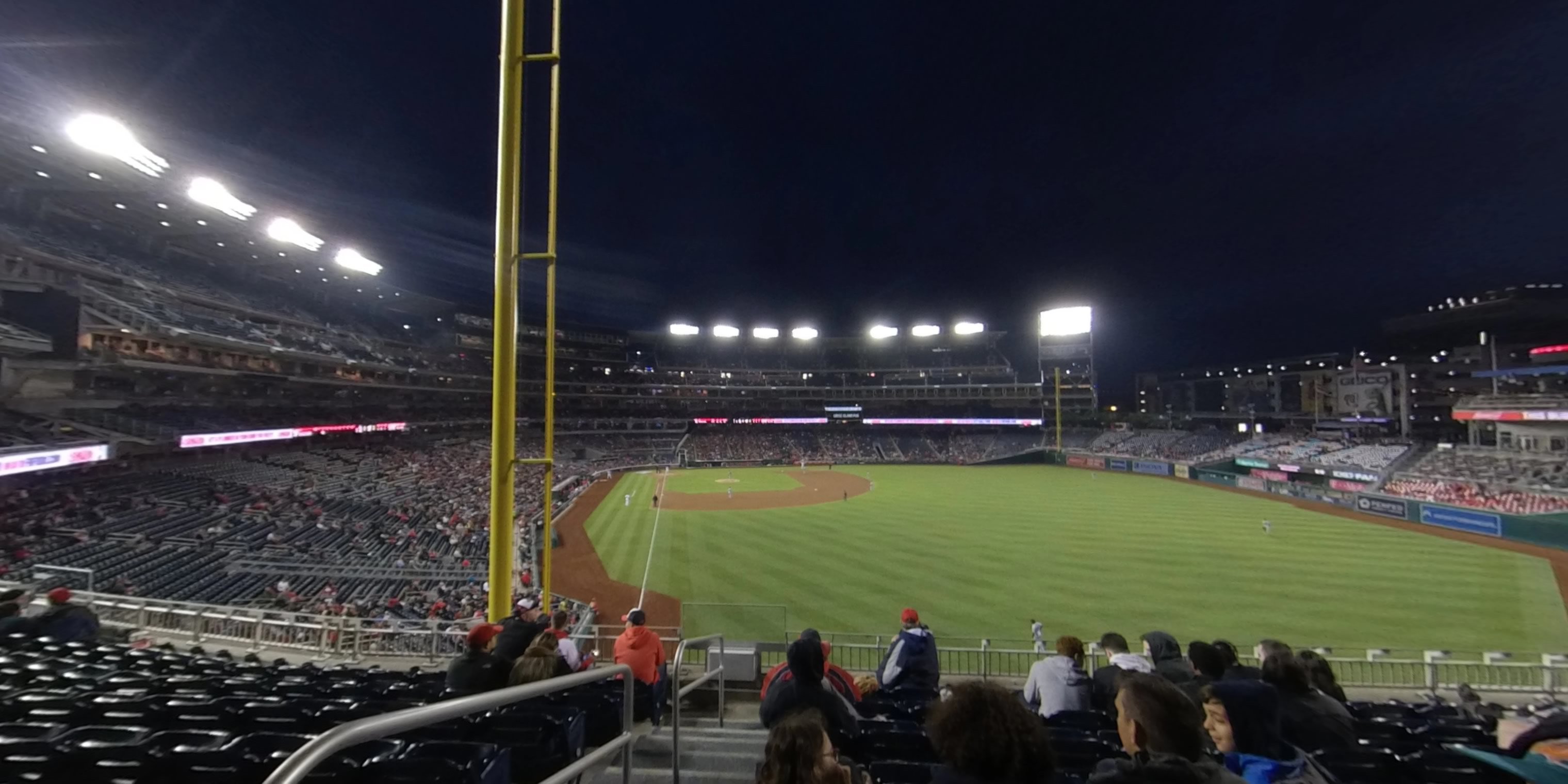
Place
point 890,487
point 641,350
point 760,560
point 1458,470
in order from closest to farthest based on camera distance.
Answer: point 760,560
point 1458,470
point 890,487
point 641,350

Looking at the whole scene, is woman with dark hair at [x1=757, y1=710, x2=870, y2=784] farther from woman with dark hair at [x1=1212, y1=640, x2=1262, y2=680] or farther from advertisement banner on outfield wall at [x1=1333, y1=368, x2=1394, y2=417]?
advertisement banner on outfield wall at [x1=1333, y1=368, x2=1394, y2=417]

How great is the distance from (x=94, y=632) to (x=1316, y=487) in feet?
164

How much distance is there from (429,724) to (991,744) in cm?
219

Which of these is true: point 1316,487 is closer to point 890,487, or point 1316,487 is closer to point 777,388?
point 890,487

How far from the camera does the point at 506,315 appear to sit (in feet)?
21.4

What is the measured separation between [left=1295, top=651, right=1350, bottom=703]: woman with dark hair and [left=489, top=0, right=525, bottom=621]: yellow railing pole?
7941 mm

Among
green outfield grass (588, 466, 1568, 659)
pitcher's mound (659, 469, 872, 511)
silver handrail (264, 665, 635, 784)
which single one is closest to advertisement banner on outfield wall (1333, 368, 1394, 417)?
green outfield grass (588, 466, 1568, 659)

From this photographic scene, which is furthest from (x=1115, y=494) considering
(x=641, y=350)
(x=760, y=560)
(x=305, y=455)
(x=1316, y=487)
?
(x=641, y=350)

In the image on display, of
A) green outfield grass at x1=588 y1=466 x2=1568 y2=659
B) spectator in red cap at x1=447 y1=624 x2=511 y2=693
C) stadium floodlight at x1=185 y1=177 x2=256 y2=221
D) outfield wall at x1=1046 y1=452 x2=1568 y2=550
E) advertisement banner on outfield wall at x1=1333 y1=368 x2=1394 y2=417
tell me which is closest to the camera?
spectator in red cap at x1=447 y1=624 x2=511 y2=693

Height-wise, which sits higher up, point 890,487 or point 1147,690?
point 1147,690

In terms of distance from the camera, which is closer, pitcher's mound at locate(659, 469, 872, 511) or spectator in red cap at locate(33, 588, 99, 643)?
spectator in red cap at locate(33, 588, 99, 643)

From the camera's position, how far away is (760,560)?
20.8 meters

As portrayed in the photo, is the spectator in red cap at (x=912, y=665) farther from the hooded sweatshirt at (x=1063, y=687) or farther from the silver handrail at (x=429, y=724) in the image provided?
the silver handrail at (x=429, y=724)

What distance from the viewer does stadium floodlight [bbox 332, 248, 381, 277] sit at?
40.0 metres
